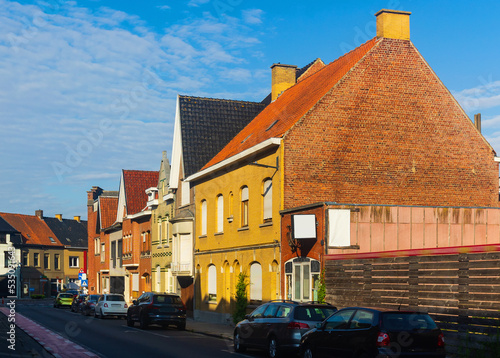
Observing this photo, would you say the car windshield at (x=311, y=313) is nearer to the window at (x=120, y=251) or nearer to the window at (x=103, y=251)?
the window at (x=120, y=251)

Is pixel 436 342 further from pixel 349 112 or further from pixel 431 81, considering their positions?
pixel 431 81

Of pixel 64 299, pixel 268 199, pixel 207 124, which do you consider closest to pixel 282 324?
pixel 268 199

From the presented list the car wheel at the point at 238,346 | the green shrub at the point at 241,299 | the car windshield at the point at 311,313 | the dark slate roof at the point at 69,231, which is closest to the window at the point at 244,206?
the green shrub at the point at 241,299

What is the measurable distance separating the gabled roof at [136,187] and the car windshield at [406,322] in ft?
140

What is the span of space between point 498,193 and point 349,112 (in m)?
7.42

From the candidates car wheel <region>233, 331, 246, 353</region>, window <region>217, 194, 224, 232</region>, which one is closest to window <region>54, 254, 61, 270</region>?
window <region>217, 194, 224, 232</region>

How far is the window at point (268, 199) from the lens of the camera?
28.0 meters

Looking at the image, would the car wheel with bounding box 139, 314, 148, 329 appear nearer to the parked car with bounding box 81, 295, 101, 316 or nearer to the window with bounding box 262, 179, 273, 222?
the window with bounding box 262, 179, 273, 222

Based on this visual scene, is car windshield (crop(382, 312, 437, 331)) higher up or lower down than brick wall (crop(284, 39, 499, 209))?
lower down

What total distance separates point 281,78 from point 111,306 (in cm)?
1594

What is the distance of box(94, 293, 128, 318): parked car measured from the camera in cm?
3934

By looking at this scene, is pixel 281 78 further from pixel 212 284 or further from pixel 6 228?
pixel 6 228

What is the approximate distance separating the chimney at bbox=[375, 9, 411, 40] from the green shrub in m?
11.9

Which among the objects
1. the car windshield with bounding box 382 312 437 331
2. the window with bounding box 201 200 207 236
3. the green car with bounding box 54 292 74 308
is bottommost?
the green car with bounding box 54 292 74 308
